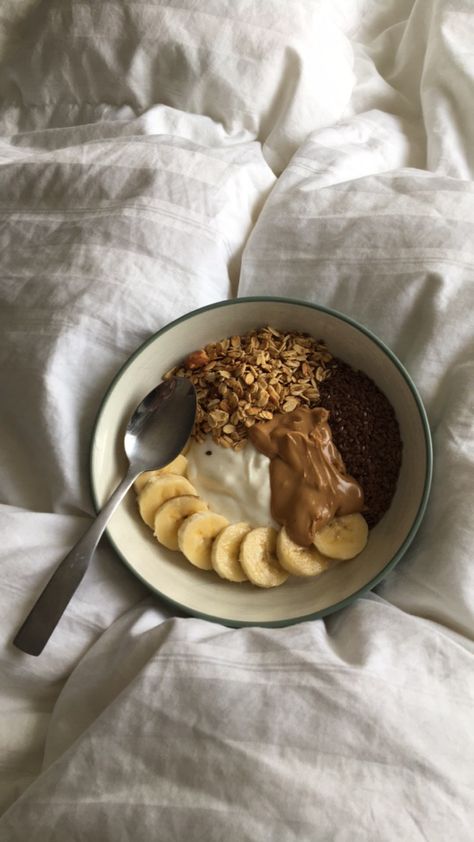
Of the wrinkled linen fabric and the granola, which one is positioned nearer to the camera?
the wrinkled linen fabric

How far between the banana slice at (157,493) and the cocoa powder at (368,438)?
0.22 m

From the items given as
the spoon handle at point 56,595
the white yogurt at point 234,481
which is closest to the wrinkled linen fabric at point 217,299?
the spoon handle at point 56,595

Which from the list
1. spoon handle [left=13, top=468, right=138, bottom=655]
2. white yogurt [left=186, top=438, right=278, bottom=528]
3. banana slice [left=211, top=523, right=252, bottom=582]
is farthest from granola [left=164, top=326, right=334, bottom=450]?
spoon handle [left=13, top=468, right=138, bottom=655]

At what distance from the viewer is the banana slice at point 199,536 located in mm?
972

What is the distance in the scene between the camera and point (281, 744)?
0.77 meters

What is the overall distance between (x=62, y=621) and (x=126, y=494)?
19 cm

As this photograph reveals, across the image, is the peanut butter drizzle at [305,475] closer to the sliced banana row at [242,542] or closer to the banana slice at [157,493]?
the sliced banana row at [242,542]

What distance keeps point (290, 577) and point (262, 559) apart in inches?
2.0

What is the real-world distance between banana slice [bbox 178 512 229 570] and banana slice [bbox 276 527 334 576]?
0.09 m

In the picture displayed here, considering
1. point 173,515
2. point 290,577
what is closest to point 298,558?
point 290,577

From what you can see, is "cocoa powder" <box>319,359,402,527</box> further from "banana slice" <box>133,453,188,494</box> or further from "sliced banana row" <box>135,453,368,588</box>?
"banana slice" <box>133,453,188,494</box>

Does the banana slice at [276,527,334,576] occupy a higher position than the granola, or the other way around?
the granola

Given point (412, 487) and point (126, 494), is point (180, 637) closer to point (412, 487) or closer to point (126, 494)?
point (126, 494)

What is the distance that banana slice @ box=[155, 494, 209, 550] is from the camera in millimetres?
998
